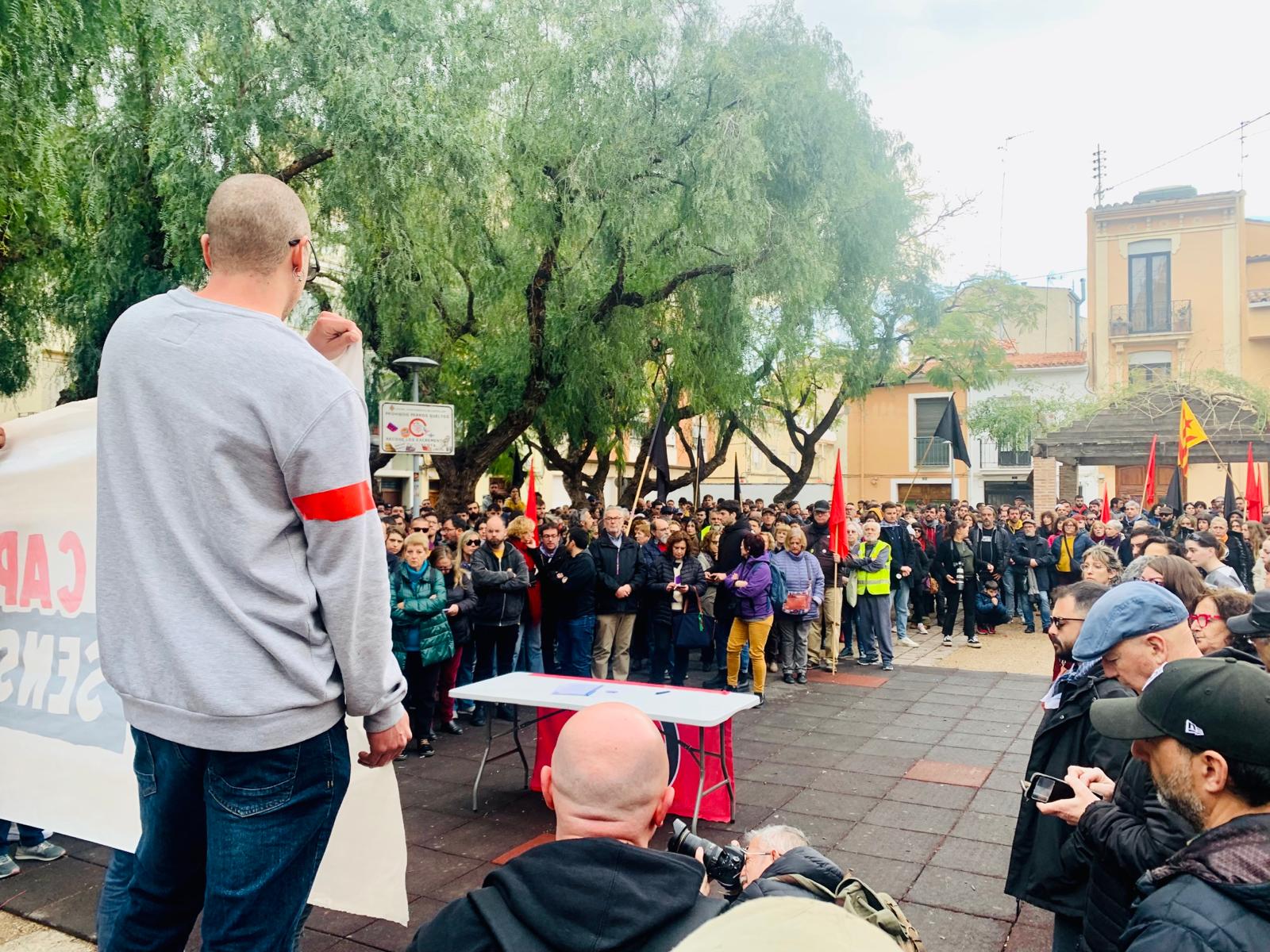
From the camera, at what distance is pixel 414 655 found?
7660 mm

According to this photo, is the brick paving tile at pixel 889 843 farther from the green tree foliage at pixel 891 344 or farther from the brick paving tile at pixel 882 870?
the green tree foliage at pixel 891 344

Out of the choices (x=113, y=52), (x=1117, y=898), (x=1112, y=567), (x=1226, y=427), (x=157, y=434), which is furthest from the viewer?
(x=1226, y=427)

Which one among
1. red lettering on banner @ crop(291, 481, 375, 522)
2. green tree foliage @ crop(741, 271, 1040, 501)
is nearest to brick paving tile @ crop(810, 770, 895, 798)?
red lettering on banner @ crop(291, 481, 375, 522)

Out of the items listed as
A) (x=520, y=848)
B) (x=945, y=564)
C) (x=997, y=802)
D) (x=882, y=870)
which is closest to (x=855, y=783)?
(x=997, y=802)

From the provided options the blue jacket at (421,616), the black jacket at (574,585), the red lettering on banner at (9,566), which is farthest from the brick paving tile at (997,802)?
the red lettering on banner at (9,566)

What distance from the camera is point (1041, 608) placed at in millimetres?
14477

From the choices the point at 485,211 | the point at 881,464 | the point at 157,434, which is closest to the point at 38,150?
the point at 485,211

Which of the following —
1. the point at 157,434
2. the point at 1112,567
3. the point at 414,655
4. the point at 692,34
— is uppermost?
the point at 692,34

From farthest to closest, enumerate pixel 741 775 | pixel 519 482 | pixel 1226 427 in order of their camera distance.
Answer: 1. pixel 519 482
2. pixel 1226 427
3. pixel 741 775

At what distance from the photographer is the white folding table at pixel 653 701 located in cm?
514

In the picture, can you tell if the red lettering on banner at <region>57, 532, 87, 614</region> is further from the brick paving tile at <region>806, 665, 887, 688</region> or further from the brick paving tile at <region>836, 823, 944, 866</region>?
the brick paving tile at <region>806, 665, 887, 688</region>

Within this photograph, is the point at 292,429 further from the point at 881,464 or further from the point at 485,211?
the point at 881,464

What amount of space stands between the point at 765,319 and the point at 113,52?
453 inches

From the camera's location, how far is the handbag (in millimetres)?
9867
